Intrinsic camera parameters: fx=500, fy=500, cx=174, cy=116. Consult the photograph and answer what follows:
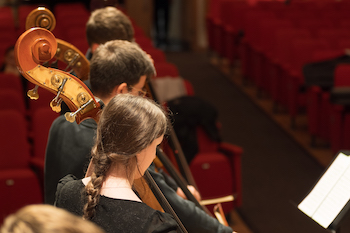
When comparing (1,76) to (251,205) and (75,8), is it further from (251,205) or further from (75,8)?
(75,8)

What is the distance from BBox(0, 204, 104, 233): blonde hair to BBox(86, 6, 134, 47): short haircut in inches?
65.1

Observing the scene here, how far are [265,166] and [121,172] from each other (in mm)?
3111

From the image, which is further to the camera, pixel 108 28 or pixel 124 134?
pixel 108 28

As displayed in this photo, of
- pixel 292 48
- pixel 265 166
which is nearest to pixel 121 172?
pixel 265 166

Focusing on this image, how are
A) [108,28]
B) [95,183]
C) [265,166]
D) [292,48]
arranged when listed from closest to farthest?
[95,183]
[108,28]
[265,166]
[292,48]

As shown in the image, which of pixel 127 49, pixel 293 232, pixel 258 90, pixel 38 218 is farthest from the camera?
pixel 258 90

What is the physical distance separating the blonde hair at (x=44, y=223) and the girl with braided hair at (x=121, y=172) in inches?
19.6

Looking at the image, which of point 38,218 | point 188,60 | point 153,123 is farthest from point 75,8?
point 38,218

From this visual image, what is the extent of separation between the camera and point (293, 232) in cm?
309

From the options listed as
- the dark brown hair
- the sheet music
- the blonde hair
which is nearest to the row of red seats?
the sheet music

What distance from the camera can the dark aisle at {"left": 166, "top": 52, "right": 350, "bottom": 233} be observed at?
3.27 meters

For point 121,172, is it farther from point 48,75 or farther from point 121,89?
point 121,89

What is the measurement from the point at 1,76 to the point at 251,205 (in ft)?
6.86

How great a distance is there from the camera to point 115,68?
171 cm
